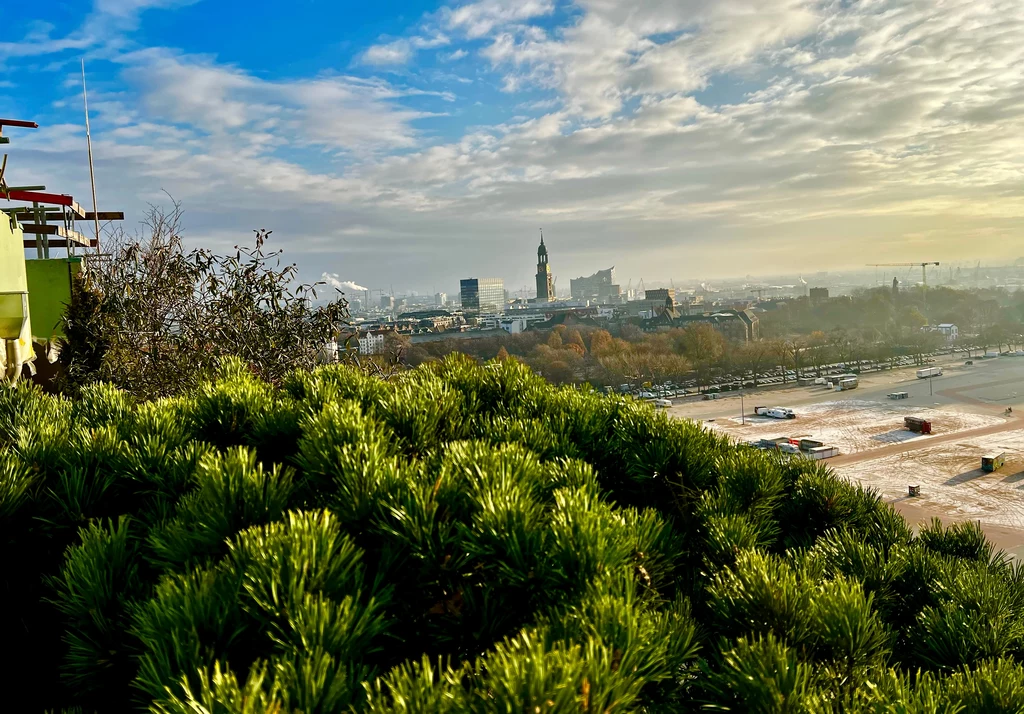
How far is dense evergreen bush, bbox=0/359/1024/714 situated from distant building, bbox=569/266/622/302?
154 m

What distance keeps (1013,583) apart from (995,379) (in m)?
55.7

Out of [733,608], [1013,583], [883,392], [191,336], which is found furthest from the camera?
[883,392]

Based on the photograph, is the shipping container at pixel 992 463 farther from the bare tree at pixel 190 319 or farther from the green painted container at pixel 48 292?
the green painted container at pixel 48 292

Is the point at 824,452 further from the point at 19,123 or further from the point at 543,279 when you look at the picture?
the point at 543,279

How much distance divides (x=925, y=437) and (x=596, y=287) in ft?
471

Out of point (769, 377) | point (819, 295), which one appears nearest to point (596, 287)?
point (819, 295)

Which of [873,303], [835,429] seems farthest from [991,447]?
[873,303]

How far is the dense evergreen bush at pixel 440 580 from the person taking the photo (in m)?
1.00

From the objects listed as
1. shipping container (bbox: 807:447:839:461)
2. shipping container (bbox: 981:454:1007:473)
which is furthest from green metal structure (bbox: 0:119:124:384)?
shipping container (bbox: 981:454:1007:473)

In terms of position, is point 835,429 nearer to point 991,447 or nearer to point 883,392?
point 991,447

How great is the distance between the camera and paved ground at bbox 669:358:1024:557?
20.0 meters

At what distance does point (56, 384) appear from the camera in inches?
173

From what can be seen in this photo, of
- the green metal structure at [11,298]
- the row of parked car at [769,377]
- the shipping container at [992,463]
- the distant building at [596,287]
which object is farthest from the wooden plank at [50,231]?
the distant building at [596,287]

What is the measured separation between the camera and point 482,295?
135000mm
